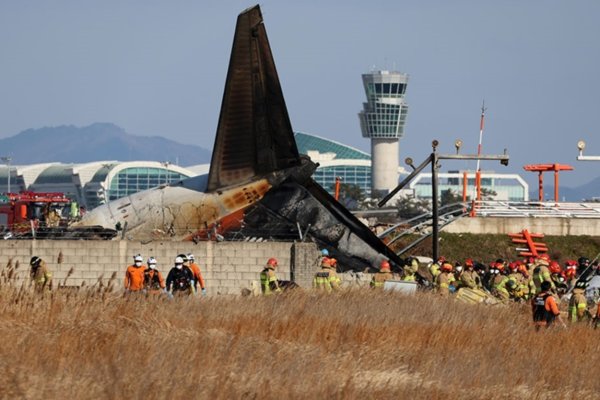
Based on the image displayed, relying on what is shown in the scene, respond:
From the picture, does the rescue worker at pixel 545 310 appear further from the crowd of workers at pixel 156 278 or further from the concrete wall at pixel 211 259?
the concrete wall at pixel 211 259

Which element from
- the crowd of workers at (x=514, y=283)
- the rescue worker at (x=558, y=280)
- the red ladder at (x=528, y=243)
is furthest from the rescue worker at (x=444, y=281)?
the red ladder at (x=528, y=243)

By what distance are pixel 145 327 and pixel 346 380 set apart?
4.29m

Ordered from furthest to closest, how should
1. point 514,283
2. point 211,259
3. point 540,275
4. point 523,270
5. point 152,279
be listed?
point 523,270 < point 211,259 < point 514,283 < point 540,275 < point 152,279

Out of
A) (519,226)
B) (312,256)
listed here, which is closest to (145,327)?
(312,256)

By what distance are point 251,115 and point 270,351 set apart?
77.3 feet

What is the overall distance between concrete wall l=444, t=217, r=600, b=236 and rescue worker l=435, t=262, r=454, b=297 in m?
25.3

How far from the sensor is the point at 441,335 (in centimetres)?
2652

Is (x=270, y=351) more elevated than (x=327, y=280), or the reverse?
(x=327, y=280)

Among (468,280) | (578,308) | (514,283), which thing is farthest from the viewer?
(514,283)

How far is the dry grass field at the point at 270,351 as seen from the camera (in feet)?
59.7

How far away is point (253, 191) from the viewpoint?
45.1 meters

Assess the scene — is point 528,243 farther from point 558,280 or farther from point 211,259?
point 211,259

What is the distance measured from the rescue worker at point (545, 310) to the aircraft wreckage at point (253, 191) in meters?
16.1

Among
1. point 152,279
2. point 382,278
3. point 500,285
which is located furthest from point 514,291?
point 152,279
